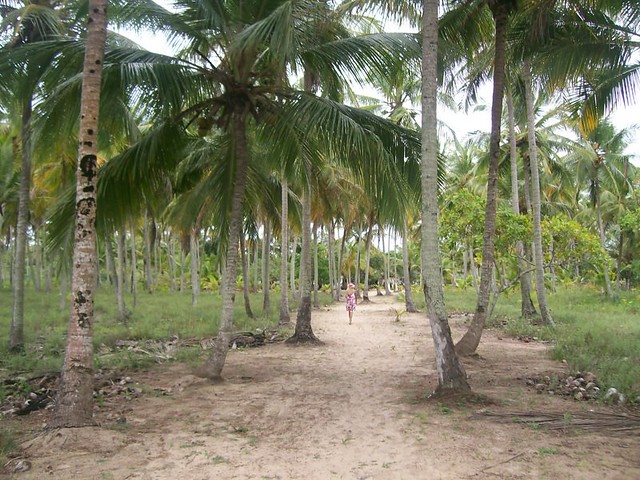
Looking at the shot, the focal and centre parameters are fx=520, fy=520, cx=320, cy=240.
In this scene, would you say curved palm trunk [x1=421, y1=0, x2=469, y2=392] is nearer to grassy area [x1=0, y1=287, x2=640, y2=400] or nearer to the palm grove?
the palm grove

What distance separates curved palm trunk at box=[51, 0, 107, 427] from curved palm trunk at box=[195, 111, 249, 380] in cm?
286

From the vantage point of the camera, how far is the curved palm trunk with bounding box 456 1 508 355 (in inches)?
351

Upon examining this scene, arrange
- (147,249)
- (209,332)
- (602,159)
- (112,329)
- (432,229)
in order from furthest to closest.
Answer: (147,249) < (602,159) < (112,329) < (209,332) < (432,229)

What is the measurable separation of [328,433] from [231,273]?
11.0 ft

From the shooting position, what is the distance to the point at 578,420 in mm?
5676

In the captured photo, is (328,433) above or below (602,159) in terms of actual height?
below

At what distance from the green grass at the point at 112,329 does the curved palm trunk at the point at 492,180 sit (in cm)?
550

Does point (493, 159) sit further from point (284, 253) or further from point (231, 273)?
point (284, 253)

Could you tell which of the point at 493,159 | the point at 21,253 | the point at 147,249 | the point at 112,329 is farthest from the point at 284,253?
the point at 147,249

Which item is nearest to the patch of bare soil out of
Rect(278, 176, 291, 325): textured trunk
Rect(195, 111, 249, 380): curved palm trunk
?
Rect(195, 111, 249, 380): curved palm trunk

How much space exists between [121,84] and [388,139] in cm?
401

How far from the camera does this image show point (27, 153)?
10.4 m

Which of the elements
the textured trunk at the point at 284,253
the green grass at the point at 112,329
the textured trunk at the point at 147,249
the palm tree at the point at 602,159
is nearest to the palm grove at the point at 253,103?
the green grass at the point at 112,329

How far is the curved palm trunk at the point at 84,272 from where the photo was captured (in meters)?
5.34
